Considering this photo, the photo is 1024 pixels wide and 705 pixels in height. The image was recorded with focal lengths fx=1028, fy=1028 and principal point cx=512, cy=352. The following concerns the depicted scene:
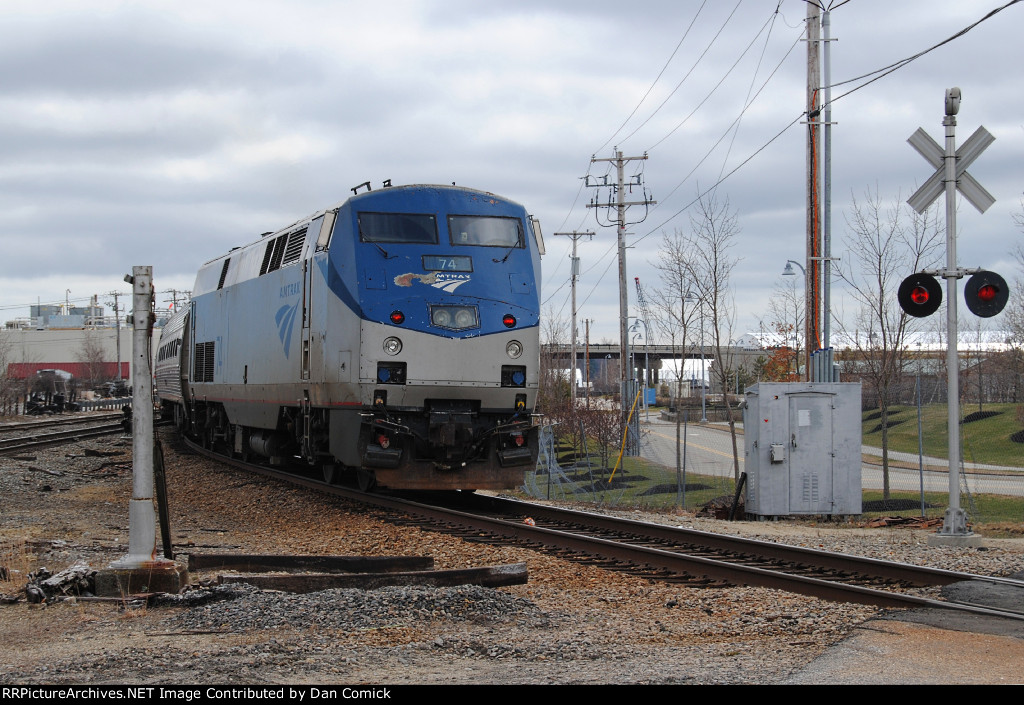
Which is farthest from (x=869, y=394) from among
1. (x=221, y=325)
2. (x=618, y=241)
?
(x=221, y=325)

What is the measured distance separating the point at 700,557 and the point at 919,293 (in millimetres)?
4414

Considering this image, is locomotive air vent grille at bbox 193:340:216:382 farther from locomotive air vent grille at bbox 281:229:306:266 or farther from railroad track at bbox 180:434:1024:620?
railroad track at bbox 180:434:1024:620

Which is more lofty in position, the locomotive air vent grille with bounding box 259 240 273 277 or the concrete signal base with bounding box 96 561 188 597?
the locomotive air vent grille with bounding box 259 240 273 277

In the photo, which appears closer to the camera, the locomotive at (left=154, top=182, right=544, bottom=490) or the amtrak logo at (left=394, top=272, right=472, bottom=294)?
the locomotive at (left=154, top=182, right=544, bottom=490)

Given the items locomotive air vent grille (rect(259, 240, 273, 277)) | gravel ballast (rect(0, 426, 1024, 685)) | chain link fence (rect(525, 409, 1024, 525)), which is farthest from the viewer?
chain link fence (rect(525, 409, 1024, 525))

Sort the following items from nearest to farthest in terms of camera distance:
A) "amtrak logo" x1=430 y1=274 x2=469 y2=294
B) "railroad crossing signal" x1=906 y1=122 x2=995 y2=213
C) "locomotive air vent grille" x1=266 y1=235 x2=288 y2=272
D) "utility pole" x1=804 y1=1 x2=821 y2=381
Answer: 1. "railroad crossing signal" x1=906 y1=122 x2=995 y2=213
2. "amtrak logo" x1=430 y1=274 x2=469 y2=294
3. "locomotive air vent grille" x1=266 y1=235 x2=288 y2=272
4. "utility pole" x1=804 y1=1 x2=821 y2=381

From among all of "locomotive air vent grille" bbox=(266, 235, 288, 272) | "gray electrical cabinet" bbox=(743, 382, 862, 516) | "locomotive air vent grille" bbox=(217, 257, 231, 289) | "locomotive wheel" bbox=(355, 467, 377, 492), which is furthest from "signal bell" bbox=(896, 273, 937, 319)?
"locomotive air vent grille" bbox=(217, 257, 231, 289)

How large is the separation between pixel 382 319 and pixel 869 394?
33.1m

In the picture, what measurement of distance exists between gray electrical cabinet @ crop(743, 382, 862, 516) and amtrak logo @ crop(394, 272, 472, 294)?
211 inches

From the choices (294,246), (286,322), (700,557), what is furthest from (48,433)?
(700,557)

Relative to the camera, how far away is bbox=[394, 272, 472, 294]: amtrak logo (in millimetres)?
13727

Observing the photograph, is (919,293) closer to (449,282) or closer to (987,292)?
(987,292)

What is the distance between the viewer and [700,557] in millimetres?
10344
